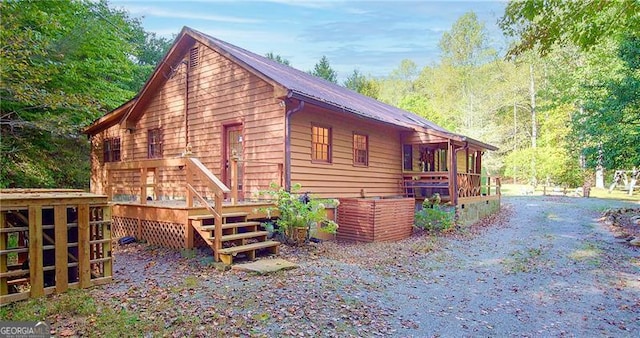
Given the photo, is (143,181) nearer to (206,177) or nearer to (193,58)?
(206,177)

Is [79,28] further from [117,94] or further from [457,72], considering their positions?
[457,72]

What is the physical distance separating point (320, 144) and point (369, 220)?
2434mm

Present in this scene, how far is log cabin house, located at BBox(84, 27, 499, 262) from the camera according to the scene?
7.39m

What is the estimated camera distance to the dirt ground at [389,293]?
13.7 feet

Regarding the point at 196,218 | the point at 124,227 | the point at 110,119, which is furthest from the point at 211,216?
the point at 110,119

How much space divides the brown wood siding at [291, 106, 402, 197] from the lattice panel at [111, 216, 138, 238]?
367cm

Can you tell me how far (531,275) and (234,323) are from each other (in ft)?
17.7

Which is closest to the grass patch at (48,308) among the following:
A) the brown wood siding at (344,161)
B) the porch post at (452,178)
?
the brown wood siding at (344,161)

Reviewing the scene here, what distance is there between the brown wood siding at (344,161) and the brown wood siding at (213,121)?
0.65 meters

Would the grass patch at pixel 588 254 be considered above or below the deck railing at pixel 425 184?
below

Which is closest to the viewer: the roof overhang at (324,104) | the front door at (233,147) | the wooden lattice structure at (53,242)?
the wooden lattice structure at (53,242)

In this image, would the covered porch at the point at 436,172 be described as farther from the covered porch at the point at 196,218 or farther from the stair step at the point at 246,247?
the stair step at the point at 246,247

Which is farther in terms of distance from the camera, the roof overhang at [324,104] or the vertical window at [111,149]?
the vertical window at [111,149]

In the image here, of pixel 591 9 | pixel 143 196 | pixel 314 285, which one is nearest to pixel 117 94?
pixel 143 196
